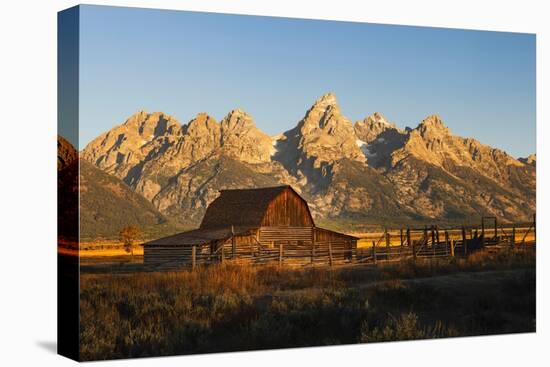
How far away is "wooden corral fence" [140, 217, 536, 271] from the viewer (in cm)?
2800

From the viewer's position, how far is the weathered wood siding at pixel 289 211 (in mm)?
29156

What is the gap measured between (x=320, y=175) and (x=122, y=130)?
5.86 m

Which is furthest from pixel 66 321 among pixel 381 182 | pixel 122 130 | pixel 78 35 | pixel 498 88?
pixel 498 88

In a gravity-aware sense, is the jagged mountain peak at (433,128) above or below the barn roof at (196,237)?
above

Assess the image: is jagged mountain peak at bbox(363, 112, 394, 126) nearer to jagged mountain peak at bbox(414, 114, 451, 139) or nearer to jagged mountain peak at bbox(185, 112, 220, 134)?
jagged mountain peak at bbox(414, 114, 451, 139)

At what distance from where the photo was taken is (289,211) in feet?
97.1

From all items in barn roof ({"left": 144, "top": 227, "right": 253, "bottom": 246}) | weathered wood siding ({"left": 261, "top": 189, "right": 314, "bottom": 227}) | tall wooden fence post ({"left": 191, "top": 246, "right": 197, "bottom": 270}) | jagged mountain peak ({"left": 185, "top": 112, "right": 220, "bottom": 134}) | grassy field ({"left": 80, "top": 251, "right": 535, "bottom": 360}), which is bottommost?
grassy field ({"left": 80, "top": 251, "right": 535, "bottom": 360})

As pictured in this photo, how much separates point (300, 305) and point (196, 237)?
2.89 meters

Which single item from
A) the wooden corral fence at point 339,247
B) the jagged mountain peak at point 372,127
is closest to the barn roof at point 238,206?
the wooden corral fence at point 339,247

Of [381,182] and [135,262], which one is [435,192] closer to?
[381,182]

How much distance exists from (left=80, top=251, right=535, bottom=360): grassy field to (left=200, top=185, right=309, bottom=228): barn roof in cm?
149

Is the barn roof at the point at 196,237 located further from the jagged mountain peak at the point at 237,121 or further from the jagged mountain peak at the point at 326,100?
the jagged mountain peak at the point at 326,100

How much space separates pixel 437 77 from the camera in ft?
98.8

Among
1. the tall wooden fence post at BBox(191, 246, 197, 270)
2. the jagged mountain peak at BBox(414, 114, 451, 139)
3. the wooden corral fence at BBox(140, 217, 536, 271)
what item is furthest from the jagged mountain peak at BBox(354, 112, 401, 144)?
the tall wooden fence post at BBox(191, 246, 197, 270)
